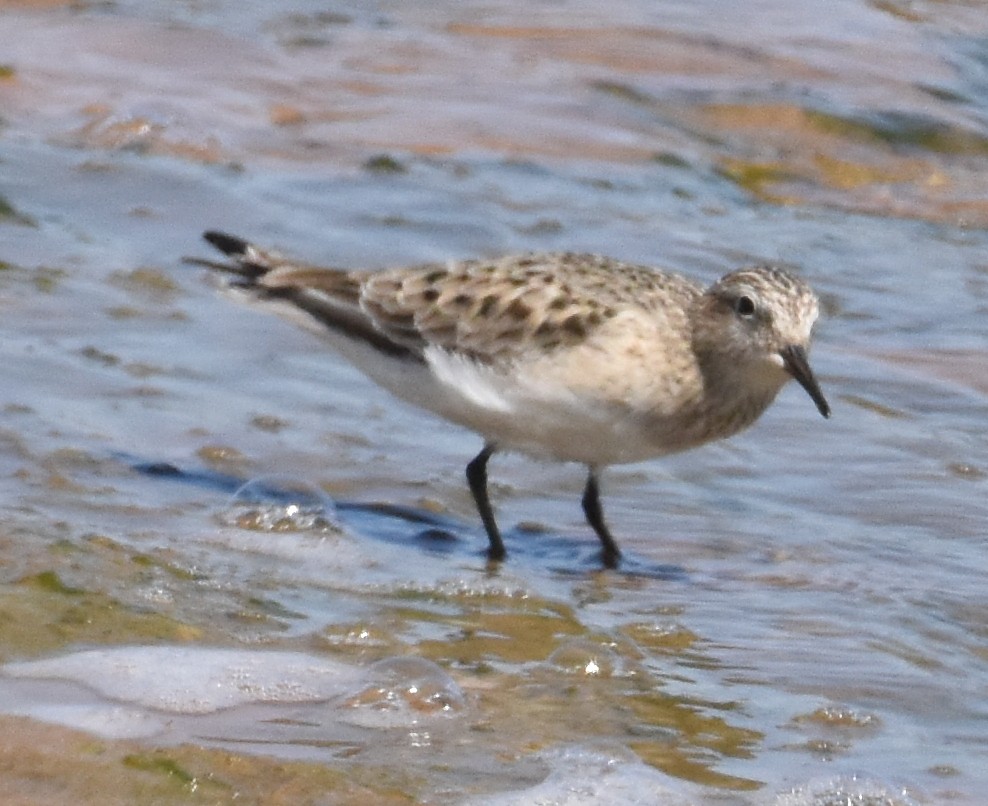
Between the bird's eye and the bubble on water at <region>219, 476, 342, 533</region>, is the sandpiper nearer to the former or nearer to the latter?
the bird's eye

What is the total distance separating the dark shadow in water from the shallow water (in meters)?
0.02

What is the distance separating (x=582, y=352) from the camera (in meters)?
6.65

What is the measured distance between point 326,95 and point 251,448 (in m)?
4.67

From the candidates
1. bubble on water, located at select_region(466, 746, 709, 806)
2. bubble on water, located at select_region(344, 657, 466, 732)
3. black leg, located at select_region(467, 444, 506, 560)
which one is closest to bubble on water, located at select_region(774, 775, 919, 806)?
bubble on water, located at select_region(466, 746, 709, 806)

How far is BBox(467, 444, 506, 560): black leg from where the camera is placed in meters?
6.75

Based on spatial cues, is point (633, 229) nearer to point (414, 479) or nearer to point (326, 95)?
point (326, 95)

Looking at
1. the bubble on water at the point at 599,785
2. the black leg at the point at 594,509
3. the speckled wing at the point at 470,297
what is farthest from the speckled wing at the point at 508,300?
the bubble on water at the point at 599,785

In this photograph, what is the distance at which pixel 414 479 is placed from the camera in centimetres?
731

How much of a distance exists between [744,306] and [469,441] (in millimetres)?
1449

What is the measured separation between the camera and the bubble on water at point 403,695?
15.7 feet

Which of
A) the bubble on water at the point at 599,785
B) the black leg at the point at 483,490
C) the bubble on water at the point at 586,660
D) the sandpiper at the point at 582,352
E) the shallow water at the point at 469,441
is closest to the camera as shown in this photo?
the bubble on water at the point at 599,785

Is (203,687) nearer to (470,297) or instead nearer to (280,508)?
(280,508)

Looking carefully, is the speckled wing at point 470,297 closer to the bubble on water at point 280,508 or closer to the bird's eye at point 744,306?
the bird's eye at point 744,306

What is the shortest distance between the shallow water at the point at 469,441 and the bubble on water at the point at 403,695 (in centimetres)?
1
